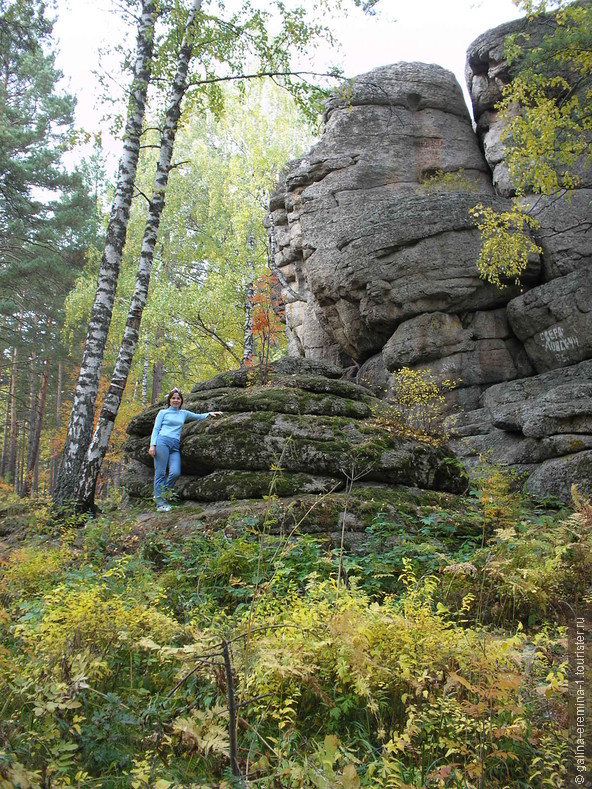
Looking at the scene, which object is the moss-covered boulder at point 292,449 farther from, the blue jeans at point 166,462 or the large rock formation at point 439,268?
the large rock formation at point 439,268

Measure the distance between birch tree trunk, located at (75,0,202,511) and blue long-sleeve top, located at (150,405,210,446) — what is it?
3.34 ft

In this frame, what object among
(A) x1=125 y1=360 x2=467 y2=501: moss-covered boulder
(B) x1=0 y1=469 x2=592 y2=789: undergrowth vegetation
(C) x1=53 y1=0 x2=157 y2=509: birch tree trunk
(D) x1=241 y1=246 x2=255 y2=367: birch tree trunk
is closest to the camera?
(B) x1=0 y1=469 x2=592 y2=789: undergrowth vegetation

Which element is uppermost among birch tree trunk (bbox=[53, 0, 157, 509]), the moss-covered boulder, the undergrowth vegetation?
birch tree trunk (bbox=[53, 0, 157, 509])

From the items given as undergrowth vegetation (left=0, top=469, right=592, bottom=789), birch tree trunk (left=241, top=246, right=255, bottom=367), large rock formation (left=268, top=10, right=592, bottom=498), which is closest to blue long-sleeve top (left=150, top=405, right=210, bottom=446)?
undergrowth vegetation (left=0, top=469, right=592, bottom=789)

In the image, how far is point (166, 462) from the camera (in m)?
8.48

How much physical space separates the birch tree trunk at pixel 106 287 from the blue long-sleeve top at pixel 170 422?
115 centimetres

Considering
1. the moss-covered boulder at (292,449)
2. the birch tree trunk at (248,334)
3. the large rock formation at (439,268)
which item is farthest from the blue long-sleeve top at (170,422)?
the birch tree trunk at (248,334)

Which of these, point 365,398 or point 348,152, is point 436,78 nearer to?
point 348,152

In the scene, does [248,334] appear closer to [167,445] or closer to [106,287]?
[106,287]

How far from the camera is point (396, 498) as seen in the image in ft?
24.2

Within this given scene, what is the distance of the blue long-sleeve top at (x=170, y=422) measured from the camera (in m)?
8.40

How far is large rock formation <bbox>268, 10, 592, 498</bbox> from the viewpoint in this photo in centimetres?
1288

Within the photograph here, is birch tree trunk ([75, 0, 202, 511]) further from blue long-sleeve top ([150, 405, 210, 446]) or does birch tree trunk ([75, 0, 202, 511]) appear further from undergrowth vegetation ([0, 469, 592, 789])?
undergrowth vegetation ([0, 469, 592, 789])

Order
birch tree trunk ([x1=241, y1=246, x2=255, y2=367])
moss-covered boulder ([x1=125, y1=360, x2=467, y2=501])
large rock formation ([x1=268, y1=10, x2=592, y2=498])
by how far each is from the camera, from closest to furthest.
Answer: moss-covered boulder ([x1=125, y1=360, x2=467, y2=501]) → large rock formation ([x1=268, y1=10, x2=592, y2=498]) → birch tree trunk ([x1=241, y1=246, x2=255, y2=367])
